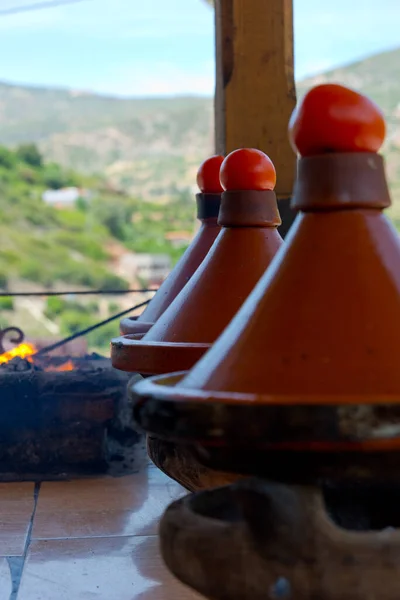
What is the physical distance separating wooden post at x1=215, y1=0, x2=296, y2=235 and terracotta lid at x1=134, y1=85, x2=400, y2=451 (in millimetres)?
1874

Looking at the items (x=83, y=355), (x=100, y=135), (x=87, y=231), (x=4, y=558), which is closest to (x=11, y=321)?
(x=87, y=231)

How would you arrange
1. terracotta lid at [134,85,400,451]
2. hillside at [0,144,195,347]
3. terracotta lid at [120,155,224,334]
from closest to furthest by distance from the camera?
terracotta lid at [134,85,400,451] < terracotta lid at [120,155,224,334] < hillside at [0,144,195,347]

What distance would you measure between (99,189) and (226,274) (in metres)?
33.8

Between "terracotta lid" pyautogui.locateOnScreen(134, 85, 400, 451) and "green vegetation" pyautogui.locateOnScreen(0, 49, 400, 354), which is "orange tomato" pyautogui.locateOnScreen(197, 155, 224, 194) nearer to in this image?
"terracotta lid" pyautogui.locateOnScreen(134, 85, 400, 451)

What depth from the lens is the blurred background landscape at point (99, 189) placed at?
29672mm

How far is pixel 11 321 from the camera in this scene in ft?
87.7

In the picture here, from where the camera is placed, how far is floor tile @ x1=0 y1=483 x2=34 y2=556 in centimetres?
223

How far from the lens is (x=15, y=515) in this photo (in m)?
2.60

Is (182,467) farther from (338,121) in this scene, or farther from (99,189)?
(99,189)

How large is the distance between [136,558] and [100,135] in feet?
131

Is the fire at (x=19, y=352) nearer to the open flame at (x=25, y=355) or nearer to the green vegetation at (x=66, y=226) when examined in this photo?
the open flame at (x=25, y=355)

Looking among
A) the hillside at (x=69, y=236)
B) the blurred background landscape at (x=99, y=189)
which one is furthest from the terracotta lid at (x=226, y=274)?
the hillside at (x=69, y=236)

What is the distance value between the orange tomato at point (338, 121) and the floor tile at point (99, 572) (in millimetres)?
1047

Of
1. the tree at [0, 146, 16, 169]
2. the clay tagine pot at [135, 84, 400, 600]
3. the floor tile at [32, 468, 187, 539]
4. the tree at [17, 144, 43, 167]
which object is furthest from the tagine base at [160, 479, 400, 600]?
the tree at [17, 144, 43, 167]
